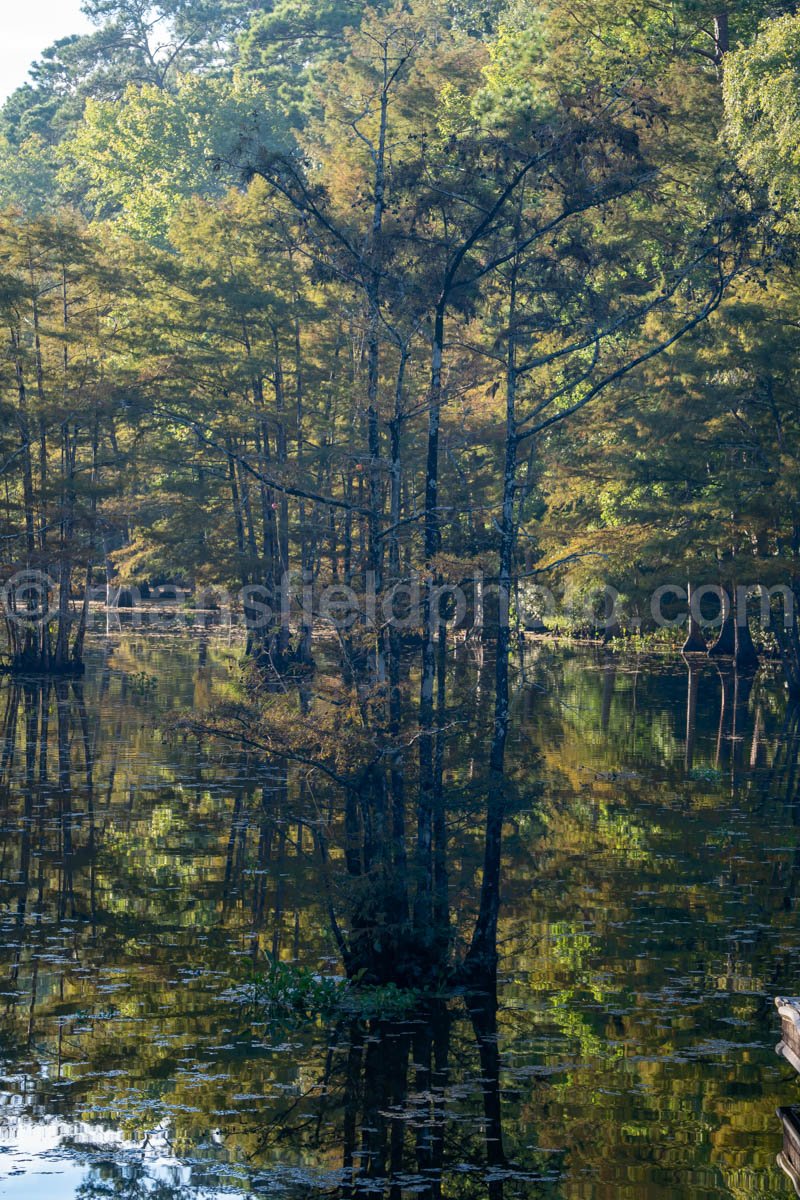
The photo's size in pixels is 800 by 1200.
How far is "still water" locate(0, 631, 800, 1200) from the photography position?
34.6 feet

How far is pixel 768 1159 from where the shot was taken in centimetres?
1062

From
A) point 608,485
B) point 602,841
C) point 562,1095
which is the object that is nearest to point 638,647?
point 608,485

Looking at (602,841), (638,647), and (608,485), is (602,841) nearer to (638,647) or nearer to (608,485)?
(608,485)

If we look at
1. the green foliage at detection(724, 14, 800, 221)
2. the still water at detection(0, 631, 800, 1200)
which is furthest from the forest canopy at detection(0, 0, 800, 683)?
the still water at detection(0, 631, 800, 1200)

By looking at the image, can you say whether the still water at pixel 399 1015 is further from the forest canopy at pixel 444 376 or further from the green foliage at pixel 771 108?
the green foliage at pixel 771 108

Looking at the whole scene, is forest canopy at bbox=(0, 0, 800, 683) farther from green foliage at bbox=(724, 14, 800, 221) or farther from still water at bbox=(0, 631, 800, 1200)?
still water at bbox=(0, 631, 800, 1200)

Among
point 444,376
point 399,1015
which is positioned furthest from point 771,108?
point 399,1015

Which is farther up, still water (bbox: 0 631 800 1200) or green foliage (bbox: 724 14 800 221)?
green foliage (bbox: 724 14 800 221)

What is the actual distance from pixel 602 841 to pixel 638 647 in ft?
111

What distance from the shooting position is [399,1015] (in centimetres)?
1374

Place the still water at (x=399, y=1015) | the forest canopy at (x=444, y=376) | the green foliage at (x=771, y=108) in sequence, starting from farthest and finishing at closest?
the forest canopy at (x=444, y=376), the green foliage at (x=771, y=108), the still water at (x=399, y=1015)

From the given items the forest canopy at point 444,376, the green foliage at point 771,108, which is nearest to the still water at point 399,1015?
the forest canopy at point 444,376

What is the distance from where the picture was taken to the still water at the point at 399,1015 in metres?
10.5

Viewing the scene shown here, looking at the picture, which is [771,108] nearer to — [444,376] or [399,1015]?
[444,376]
